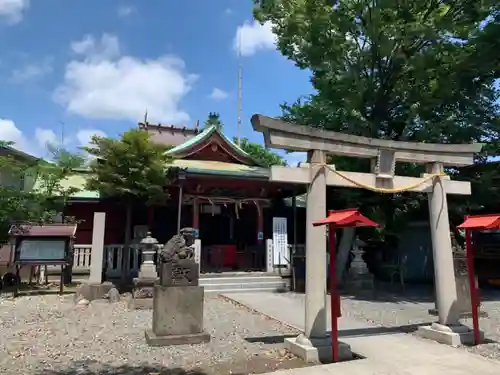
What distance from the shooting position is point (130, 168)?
12.6 meters

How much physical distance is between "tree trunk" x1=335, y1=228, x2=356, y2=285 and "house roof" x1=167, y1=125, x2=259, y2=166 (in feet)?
20.7

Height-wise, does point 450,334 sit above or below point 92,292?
below

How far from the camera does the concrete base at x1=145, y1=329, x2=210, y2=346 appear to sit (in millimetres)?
6918

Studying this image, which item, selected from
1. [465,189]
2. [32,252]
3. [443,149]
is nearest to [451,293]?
[465,189]

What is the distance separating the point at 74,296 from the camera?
11.5 meters

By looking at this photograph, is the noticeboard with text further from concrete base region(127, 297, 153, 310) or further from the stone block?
the stone block

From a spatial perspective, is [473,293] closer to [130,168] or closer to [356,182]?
[356,182]

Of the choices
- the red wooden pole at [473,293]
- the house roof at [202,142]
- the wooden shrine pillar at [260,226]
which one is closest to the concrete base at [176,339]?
the red wooden pole at [473,293]

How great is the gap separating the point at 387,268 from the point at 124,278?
1024cm

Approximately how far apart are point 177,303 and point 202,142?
11.8m

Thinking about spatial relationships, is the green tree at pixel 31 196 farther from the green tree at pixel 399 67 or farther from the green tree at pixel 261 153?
the green tree at pixel 261 153

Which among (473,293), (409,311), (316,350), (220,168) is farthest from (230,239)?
(316,350)

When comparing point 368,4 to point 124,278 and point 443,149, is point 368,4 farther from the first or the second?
point 124,278

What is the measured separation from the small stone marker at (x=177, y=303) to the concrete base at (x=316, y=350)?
5.51 ft
